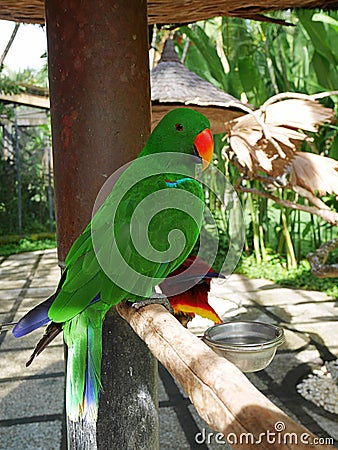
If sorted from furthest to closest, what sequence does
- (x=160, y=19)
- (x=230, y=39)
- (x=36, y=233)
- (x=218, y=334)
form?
(x=36, y=233) → (x=230, y=39) → (x=160, y=19) → (x=218, y=334)

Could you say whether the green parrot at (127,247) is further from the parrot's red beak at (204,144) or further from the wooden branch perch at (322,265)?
the wooden branch perch at (322,265)

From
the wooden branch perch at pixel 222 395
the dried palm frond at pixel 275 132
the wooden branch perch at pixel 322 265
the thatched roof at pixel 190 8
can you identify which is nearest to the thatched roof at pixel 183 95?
the dried palm frond at pixel 275 132

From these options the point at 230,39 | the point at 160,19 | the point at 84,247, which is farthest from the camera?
the point at 230,39

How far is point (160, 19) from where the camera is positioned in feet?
4.89

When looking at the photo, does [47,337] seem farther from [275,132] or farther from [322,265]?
[275,132]

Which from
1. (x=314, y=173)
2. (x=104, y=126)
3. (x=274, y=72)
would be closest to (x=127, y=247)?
(x=104, y=126)

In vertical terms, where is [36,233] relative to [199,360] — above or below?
below

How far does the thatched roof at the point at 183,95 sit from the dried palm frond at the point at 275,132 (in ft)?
0.73

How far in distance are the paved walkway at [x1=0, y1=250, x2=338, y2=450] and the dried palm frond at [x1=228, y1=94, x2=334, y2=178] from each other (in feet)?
2.51

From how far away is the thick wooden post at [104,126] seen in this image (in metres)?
0.82

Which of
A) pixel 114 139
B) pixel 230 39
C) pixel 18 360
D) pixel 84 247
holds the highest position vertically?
pixel 230 39

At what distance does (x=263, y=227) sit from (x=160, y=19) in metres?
3.85

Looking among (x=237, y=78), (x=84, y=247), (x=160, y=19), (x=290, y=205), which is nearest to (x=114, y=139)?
(x=84, y=247)

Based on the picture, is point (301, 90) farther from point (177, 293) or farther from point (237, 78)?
point (177, 293)
